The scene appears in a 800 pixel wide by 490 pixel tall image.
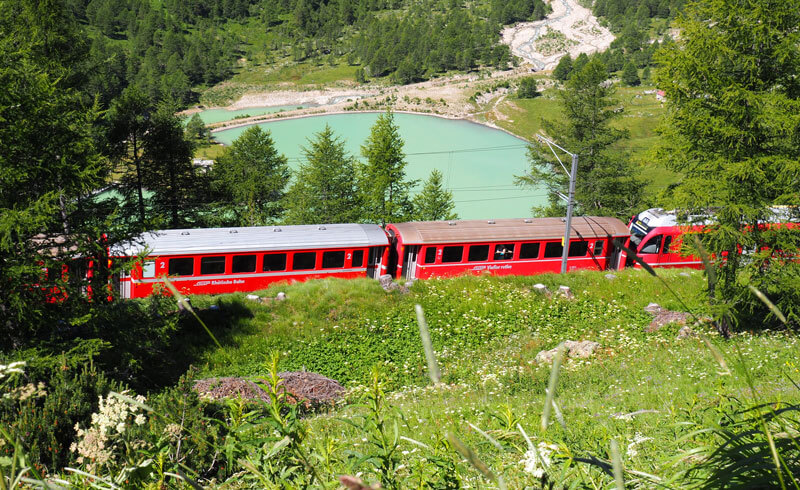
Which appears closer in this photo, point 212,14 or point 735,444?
point 735,444

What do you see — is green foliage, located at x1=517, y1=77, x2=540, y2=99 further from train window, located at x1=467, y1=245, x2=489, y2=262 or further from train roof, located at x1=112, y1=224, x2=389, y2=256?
train roof, located at x1=112, y1=224, x2=389, y2=256

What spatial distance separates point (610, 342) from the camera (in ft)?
55.6

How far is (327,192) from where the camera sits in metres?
38.1

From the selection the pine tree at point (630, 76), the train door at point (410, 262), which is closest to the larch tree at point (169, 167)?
the train door at point (410, 262)

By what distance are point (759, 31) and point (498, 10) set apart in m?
187

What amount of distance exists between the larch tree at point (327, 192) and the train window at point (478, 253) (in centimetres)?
1338

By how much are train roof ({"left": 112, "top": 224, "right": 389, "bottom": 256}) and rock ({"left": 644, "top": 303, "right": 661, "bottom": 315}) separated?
33.1 ft

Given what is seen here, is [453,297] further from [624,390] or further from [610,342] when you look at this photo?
[624,390]

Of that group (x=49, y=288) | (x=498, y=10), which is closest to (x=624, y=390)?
(x=49, y=288)

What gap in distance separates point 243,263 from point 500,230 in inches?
417

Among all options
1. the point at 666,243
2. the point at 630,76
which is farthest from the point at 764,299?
the point at 630,76

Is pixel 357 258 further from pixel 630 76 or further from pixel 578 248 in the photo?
pixel 630 76

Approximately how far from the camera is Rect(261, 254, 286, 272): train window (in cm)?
2288

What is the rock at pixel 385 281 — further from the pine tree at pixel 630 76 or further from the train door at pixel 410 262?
the pine tree at pixel 630 76
